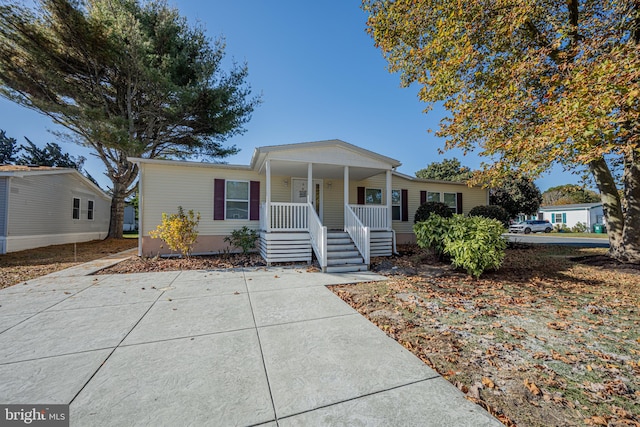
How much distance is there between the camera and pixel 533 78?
646cm

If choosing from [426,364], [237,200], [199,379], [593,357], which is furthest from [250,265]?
[593,357]

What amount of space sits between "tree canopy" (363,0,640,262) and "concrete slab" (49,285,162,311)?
8204 mm

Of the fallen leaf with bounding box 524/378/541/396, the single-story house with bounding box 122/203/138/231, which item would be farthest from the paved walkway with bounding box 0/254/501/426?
the single-story house with bounding box 122/203/138/231

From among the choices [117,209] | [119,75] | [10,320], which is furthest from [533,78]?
[117,209]

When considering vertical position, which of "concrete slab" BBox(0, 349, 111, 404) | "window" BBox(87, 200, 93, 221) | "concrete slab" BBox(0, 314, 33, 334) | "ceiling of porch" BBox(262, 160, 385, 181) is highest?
"ceiling of porch" BBox(262, 160, 385, 181)

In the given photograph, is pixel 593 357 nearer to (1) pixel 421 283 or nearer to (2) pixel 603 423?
(2) pixel 603 423

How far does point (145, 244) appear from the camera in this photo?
28.6 feet

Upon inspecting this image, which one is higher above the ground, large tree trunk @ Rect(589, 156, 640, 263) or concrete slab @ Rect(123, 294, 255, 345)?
large tree trunk @ Rect(589, 156, 640, 263)

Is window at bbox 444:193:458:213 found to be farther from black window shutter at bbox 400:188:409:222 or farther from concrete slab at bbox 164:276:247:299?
concrete slab at bbox 164:276:247:299

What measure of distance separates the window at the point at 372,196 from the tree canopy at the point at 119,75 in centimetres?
808

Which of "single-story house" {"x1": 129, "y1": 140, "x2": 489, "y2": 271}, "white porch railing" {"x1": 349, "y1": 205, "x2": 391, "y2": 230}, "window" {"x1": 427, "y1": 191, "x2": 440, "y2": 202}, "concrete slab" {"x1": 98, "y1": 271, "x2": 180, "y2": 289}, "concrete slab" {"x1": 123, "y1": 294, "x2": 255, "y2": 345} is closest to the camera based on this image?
"concrete slab" {"x1": 123, "y1": 294, "x2": 255, "y2": 345}

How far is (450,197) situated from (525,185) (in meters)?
12.1

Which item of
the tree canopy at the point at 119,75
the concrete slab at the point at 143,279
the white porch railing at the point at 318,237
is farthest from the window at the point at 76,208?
the white porch railing at the point at 318,237

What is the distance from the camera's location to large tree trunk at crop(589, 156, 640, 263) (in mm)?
7281
